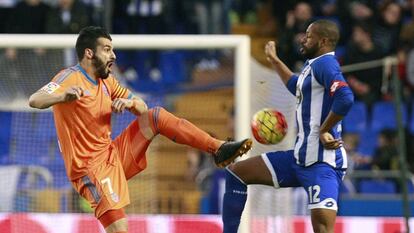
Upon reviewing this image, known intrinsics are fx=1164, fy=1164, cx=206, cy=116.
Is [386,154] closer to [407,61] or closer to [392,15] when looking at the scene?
[407,61]

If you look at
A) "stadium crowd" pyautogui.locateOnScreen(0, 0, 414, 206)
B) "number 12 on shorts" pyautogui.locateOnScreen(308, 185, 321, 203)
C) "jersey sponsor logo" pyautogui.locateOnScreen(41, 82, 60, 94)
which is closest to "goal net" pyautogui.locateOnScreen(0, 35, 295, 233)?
"stadium crowd" pyautogui.locateOnScreen(0, 0, 414, 206)

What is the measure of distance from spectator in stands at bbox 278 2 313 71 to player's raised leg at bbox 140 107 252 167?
22.1ft

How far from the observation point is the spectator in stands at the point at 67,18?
14656 mm

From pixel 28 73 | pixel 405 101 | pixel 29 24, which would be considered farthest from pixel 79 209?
pixel 405 101

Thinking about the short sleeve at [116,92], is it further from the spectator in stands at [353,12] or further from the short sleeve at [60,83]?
the spectator in stands at [353,12]

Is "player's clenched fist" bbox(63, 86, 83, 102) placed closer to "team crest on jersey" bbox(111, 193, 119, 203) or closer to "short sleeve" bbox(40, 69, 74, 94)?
"short sleeve" bbox(40, 69, 74, 94)

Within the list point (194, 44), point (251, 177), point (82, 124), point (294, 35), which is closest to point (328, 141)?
point (251, 177)

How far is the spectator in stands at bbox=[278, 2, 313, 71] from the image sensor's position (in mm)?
15125

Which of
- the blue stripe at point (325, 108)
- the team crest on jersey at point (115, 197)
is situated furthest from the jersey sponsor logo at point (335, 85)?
the team crest on jersey at point (115, 197)

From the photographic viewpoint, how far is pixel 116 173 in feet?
26.6

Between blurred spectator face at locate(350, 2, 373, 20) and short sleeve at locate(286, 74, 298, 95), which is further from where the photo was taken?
blurred spectator face at locate(350, 2, 373, 20)

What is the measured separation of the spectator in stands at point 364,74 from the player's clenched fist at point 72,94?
8086 millimetres

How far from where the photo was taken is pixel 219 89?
12.9 m

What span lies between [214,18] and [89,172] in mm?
9470
